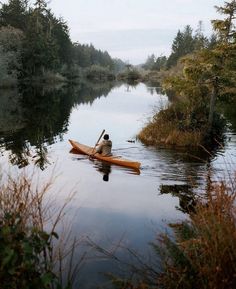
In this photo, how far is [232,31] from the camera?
22.5 meters

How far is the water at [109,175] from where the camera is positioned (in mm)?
10859

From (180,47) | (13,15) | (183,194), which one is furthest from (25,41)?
(180,47)

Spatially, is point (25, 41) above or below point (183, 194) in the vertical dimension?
above

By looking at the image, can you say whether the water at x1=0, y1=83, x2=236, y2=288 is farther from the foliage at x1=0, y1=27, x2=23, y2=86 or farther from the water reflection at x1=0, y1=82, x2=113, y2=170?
the foliage at x1=0, y1=27, x2=23, y2=86

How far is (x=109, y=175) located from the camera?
683 inches

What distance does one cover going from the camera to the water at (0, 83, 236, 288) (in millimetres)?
10859

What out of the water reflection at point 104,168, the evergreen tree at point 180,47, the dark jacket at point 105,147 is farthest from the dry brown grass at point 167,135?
the evergreen tree at point 180,47

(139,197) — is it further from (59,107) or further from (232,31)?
(59,107)

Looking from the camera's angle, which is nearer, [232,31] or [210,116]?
[232,31]

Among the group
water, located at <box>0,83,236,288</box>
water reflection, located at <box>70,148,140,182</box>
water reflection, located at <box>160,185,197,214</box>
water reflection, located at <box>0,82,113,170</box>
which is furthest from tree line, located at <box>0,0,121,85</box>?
water reflection, located at <box>160,185,197,214</box>

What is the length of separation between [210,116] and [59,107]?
23753mm

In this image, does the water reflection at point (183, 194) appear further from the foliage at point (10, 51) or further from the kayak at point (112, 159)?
the foliage at point (10, 51)

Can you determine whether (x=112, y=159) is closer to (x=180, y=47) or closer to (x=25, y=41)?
(x=25, y=41)

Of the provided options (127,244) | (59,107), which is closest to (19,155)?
(127,244)
